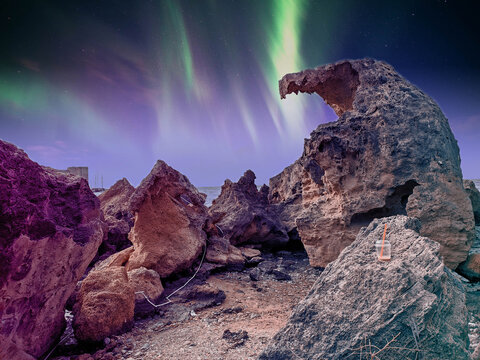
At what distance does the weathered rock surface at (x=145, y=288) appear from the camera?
5.47 m

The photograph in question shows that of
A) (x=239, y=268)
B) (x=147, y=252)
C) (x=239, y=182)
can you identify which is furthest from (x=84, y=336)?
(x=239, y=182)

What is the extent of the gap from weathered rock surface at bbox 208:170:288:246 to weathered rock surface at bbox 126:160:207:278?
8.58 ft

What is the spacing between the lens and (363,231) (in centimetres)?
302

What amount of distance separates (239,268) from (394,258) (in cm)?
674

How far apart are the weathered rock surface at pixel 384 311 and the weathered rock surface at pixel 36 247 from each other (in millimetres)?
2870

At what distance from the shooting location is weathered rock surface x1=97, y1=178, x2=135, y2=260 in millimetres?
9641

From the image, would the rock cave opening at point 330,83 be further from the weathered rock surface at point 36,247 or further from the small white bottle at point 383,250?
the small white bottle at point 383,250

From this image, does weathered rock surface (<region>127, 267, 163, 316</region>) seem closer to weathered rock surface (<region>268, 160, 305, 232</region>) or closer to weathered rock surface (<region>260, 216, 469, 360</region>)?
weathered rock surface (<region>260, 216, 469, 360</region>)

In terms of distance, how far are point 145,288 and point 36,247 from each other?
9.01 feet

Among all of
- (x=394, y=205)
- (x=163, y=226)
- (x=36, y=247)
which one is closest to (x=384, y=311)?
(x=36, y=247)

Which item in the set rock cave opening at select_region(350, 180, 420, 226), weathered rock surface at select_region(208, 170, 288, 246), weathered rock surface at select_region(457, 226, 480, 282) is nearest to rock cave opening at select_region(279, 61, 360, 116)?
rock cave opening at select_region(350, 180, 420, 226)

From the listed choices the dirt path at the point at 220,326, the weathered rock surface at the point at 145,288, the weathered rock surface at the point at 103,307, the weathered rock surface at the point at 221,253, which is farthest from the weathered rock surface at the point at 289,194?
the weathered rock surface at the point at 103,307

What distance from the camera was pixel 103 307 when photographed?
443 centimetres

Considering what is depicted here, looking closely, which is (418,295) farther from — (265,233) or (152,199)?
(265,233)
